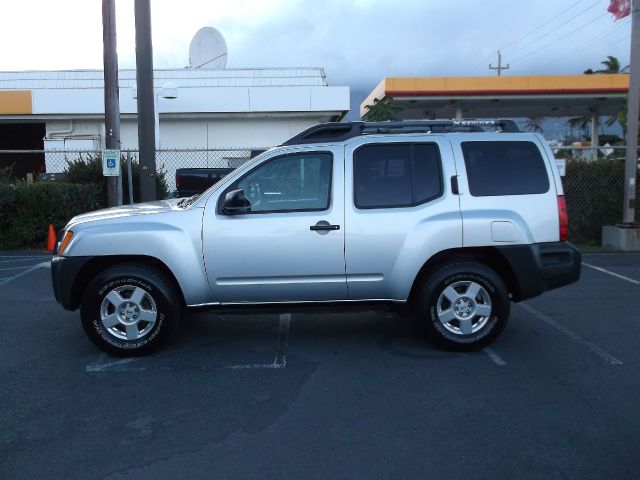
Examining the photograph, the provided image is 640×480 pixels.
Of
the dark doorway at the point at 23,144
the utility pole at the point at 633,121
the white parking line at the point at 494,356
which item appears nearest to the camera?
the white parking line at the point at 494,356

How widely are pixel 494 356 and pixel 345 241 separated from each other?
69.5 inches

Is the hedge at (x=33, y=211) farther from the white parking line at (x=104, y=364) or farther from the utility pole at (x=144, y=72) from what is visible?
the white parking line at (x=104, y=364)

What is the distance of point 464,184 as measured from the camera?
20.0 feet

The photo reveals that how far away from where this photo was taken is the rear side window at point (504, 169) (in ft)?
20.1

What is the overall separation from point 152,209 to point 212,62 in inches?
874

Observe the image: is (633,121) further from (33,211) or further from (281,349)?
(33,211)

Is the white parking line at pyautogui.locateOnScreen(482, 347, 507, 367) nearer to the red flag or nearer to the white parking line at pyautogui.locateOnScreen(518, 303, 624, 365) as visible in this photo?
the white parking line at pyautogui.locateOnScreen(518, 303, 624, 365)

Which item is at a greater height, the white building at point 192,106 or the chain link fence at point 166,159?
the white building at point 192,106

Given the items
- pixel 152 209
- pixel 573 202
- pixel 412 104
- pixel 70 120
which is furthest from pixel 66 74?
pixel 152 209

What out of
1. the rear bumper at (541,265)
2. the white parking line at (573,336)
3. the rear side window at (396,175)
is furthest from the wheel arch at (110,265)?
the white parking line at (573,336)

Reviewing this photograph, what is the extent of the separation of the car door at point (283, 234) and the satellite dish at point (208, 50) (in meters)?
22.3

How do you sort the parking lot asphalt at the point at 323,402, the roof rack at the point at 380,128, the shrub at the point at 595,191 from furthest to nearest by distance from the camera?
1. the shrub at the point at 595,191
2. the roof rack at the point at 380,128
3. the parking lot asphalt at the point at 323,402

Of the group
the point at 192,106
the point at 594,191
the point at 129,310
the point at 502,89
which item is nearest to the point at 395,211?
the point at 129,310

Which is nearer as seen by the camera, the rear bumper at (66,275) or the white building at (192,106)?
the rear bumper at (66,275)
